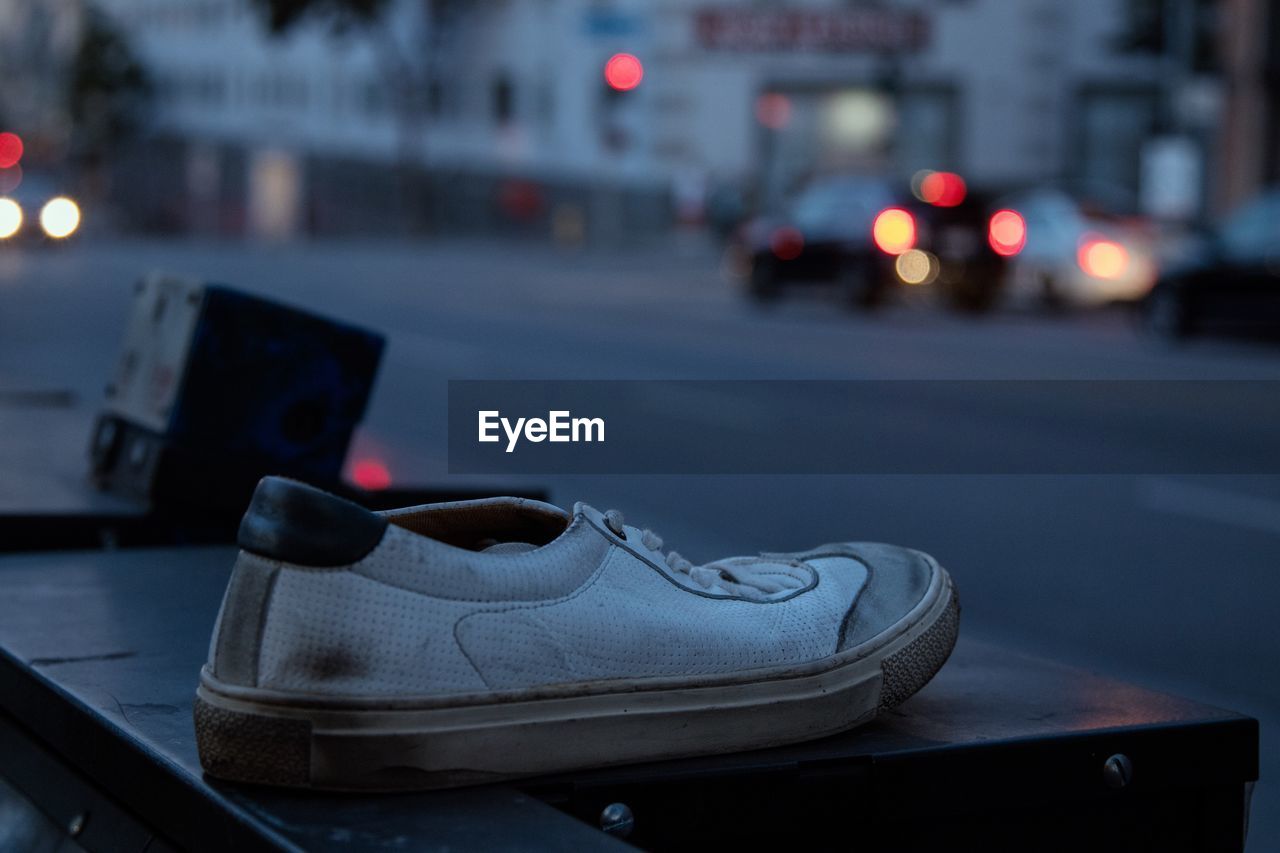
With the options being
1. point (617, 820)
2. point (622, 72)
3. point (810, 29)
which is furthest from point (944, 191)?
point (617, 820)

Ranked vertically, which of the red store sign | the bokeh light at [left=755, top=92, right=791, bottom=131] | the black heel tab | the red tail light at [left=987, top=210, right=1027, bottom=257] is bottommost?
the red tail light at [left=987, top=210, right=1027, bottom=257]

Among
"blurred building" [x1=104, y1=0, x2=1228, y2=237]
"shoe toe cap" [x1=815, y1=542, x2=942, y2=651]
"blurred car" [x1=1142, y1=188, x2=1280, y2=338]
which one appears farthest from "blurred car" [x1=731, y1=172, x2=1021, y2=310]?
"shoe toe cap" [x1=815, y1=542, x2=942, y2=651]

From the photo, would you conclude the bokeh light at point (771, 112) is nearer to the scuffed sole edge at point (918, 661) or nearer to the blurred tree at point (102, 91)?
the blurred tree at point (102, 91)

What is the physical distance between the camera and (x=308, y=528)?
7.33 feet

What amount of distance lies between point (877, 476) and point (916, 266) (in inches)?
617

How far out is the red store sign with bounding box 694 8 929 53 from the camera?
156ft

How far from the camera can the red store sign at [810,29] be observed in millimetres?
47656

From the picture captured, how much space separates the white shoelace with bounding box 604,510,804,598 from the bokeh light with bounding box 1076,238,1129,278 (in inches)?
985

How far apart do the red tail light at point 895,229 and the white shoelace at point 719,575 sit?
77.2 ft

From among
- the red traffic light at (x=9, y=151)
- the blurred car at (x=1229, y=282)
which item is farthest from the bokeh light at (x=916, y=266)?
the red traffic light at (x=9, y=151)

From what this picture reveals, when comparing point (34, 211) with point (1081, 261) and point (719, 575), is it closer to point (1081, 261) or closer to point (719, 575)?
point (1081, 261)

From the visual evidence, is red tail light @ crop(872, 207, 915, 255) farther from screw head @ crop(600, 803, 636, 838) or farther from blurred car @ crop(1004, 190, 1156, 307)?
screw head @ crop(600, 803, 636, 838)

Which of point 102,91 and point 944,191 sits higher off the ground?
point 102,91

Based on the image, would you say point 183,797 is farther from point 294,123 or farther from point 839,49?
point 294,123
